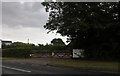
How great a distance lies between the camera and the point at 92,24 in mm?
32719

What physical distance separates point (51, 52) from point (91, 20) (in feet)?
58.1

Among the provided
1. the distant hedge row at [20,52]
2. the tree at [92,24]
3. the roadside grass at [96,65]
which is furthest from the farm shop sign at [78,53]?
the distant hedge row at [20,52]

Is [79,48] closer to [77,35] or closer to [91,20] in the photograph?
[77,35]

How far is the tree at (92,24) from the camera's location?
32.9 m

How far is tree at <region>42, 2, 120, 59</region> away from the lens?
3294cm

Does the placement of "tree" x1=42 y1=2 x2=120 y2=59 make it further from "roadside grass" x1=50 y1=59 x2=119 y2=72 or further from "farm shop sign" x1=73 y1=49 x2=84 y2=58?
"roadside grass" x1=50 y1=59 x2=119 y2=72

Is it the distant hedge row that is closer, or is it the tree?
the tree

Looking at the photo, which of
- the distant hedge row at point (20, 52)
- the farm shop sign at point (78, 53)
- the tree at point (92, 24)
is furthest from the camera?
the distant hedge row at point (20, 52)

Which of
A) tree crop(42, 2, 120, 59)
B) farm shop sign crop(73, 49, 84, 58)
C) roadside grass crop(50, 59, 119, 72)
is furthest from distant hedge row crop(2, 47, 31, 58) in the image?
roadside grass crop(50, 59, 119, 72)

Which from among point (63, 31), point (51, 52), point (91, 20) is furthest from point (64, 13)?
point (51, 52)

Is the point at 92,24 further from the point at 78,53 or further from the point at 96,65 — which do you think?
the point at 78,53

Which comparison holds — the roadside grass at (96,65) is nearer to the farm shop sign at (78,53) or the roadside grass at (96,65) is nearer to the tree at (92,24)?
the tree at (92,24)

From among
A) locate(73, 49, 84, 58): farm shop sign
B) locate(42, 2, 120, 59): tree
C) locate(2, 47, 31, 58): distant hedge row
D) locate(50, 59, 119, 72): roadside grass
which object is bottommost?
locate(50, 59, 119, 72): roadside grass

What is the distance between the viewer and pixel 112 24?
1272 inches
